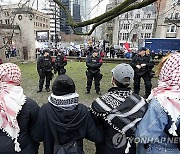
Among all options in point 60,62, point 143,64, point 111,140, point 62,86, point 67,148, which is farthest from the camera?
point 60,62

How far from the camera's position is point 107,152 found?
6.82ft

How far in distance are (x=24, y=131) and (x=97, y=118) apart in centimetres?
82

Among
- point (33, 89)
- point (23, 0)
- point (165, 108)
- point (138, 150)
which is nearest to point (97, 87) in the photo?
point (33, 89)

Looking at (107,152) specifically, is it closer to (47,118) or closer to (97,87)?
(47,118)

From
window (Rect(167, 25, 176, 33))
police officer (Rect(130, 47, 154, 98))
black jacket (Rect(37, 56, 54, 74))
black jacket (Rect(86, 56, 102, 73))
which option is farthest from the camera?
window (Rect(167, 25, 176, 33))

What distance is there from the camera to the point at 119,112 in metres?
1.85

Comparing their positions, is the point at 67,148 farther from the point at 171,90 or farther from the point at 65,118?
the point at 171,90

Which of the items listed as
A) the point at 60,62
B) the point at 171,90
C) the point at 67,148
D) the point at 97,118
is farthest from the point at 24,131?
the point at 60,62

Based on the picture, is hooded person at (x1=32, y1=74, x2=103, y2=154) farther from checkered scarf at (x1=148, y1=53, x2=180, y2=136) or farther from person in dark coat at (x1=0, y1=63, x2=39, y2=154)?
checkered scarf at (x1=148, y1=53, x2=180, y2=136)

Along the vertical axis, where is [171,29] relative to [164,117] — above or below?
above

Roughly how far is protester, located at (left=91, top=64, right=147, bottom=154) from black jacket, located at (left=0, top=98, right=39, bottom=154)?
67cm

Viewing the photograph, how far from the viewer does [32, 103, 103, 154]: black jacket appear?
6.01ft

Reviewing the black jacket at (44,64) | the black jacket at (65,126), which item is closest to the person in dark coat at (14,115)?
the black jacket at (65,126)

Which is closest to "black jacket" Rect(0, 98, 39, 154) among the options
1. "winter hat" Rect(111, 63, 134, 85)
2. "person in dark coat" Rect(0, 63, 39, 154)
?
"person in dark coat" Rect(0, 63, 39, 154)
